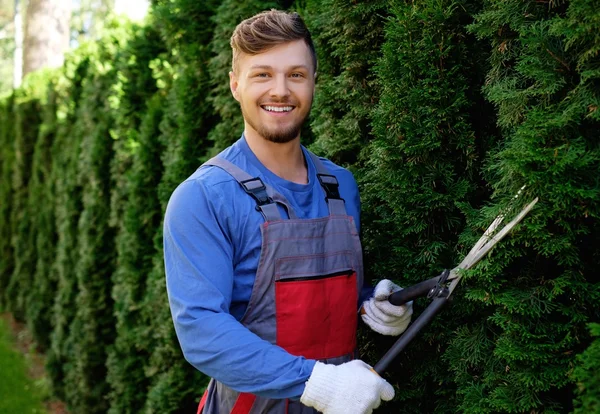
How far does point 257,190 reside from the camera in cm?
214

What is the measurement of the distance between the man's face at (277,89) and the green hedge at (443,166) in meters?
0.28

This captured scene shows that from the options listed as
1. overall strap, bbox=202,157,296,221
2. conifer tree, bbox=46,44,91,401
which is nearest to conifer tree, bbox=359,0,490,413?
overall strap, bbox=202,157,296,221

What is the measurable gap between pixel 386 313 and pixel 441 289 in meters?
0.32

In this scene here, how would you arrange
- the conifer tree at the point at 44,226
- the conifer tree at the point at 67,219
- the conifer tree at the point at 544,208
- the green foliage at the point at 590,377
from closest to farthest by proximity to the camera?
the green foliage at the point at 590,377 < the conifer tree at the point at 544,208 < the conifer tree at the point at 67,219 < the conifer tree at the point at 44,226

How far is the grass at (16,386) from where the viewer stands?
250 inches

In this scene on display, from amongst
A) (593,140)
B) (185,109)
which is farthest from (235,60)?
(185,109)

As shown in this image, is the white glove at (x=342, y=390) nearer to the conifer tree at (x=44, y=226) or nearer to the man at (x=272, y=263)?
the man at (x=272, y=263)

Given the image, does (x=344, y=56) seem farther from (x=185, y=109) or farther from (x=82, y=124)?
(x=82, y=124)

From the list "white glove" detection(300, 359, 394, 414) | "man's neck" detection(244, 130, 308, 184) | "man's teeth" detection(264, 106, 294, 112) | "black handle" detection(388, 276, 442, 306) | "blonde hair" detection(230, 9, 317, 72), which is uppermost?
"blonde hair" detection(230, 9, 317, 72)

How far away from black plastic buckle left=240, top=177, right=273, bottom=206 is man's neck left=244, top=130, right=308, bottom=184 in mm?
198

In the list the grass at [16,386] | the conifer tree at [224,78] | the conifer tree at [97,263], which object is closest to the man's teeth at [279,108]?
the conifer tree at [224,78]

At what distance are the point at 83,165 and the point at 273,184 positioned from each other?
14.7ft

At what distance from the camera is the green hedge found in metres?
1.76

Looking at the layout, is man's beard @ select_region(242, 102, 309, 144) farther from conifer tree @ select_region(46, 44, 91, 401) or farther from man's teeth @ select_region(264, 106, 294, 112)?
conifer tree @ select_region(46, 44, 91, 401)
